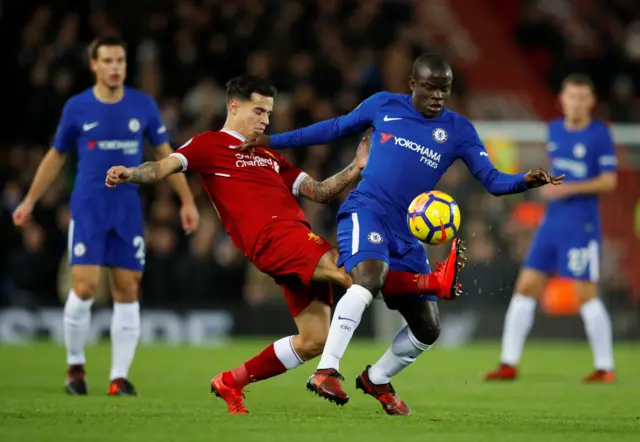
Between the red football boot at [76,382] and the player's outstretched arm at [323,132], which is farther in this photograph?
the red football boot at [76,382]

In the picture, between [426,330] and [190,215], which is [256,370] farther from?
[190,215]

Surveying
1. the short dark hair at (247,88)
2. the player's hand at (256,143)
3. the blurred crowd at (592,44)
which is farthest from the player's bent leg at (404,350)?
the blurred crowd at (592,44)

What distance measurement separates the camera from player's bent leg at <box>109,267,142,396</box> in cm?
923

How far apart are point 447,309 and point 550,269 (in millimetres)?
5068

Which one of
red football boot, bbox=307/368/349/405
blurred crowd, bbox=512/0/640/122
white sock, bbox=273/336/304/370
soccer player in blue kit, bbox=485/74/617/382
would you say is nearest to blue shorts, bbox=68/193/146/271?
white sock, bbox=273/336/304/370

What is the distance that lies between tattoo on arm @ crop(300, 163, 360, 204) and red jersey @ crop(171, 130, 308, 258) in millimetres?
140

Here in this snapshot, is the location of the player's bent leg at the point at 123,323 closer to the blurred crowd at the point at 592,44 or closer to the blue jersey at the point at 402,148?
the blue jersey at the point at 402,148

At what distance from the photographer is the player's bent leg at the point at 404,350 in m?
7.57

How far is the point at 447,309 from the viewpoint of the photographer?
54.3ft

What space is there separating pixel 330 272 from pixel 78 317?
9.14 ft

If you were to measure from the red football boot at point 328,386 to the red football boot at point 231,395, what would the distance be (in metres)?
0.79

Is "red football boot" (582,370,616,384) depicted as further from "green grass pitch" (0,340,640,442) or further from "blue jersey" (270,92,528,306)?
"blue jersey" (270,92,528,306)

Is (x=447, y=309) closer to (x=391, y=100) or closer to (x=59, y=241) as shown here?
(x=59, y=241)

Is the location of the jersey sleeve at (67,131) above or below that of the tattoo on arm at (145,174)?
above
